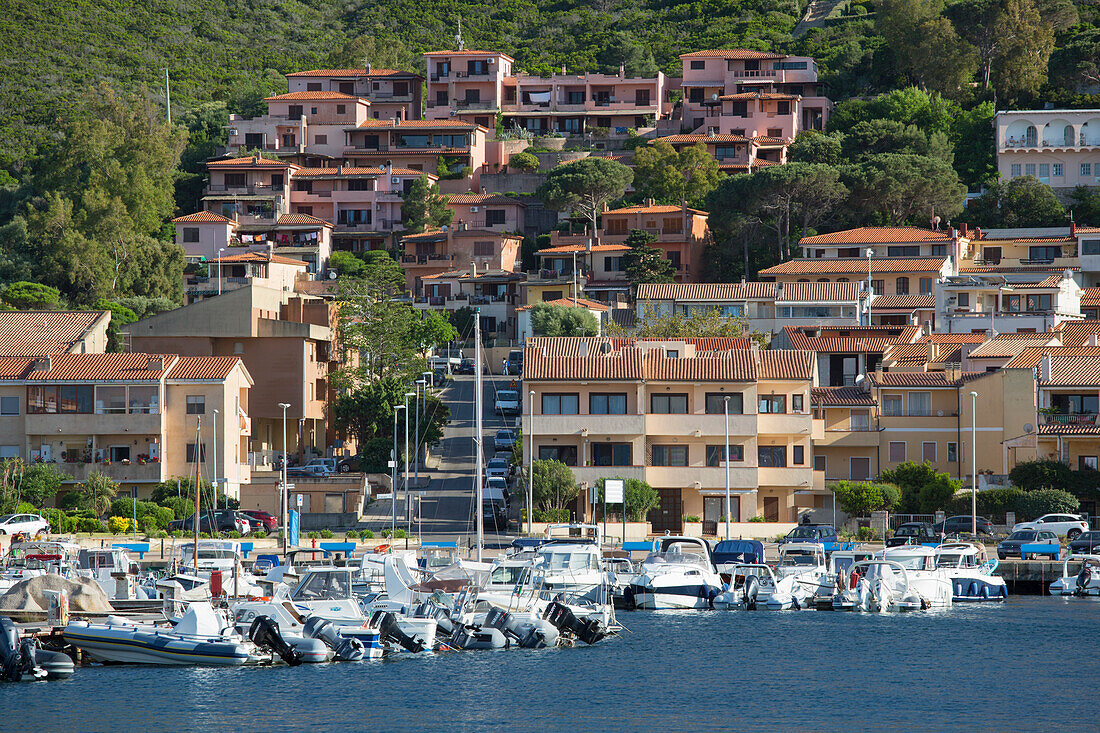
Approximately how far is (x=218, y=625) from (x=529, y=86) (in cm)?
10816

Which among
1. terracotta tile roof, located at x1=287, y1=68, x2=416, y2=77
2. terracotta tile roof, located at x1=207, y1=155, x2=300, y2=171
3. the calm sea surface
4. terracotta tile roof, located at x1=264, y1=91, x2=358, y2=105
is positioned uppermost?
terracotta tile roof, located at x1=287, y1=68, x2=416, y2=77

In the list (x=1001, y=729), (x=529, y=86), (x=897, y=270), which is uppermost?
(x=529, y=86)

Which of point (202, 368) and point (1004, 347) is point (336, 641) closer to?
point (202, 368)

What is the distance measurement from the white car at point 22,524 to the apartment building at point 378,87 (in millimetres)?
81614

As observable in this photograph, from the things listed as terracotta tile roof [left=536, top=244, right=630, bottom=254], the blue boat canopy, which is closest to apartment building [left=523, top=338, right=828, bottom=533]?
the blue boat canopy

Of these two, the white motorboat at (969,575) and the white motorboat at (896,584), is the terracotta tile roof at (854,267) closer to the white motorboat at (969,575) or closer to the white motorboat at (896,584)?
the white motorboat at (969,575)

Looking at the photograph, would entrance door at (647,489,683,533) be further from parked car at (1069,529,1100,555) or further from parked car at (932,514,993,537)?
parked car at (1069,529,1100,555)

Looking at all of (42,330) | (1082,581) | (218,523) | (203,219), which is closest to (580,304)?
(203,219)

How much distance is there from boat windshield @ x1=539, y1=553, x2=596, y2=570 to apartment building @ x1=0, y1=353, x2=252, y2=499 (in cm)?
2994

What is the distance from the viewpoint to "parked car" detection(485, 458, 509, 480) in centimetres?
8138

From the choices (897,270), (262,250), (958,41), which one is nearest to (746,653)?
(897,270)

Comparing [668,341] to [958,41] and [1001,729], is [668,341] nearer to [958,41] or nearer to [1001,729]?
[1001,729]

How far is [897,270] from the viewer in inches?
4397

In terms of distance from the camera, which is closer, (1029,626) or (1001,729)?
(1001,729)
